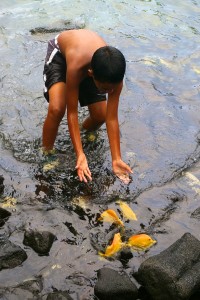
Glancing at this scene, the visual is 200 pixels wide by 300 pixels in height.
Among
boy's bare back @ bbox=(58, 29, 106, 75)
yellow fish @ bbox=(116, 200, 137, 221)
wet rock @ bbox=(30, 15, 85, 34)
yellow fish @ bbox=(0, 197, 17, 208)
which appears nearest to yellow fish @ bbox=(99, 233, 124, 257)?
yellow fish @ bbox=(116, 200, 137, 221)

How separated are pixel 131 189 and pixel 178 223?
0.69 meters

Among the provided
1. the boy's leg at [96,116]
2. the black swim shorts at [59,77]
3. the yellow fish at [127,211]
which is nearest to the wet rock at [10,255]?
the yellow fish at [127,211]

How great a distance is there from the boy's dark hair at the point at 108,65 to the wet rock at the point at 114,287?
1623 millimetres

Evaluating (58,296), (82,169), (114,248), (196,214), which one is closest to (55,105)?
(82,169)

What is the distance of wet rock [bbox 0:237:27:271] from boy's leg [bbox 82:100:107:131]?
2.16 m

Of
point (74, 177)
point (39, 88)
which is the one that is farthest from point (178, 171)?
point (39, 88)

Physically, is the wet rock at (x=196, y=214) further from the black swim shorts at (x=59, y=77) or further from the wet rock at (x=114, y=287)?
the black swim shorts at (x=59, y=77)

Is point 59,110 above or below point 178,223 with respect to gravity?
above

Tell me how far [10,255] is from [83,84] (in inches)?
85.5

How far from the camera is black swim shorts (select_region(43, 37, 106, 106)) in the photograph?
193 inches

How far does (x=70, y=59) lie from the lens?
4441 mm

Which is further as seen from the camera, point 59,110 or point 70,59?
point 59,110

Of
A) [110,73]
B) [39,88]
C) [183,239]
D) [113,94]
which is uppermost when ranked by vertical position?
[110,73]

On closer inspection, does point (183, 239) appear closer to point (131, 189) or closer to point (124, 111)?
point (131, 189)
